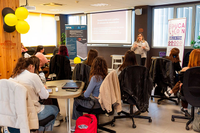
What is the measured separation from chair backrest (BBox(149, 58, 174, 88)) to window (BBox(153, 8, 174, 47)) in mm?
4224

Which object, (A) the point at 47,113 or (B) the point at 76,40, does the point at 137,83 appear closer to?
(A) the point at 47,113

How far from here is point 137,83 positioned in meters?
3.08

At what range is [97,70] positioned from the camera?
9.07 ft

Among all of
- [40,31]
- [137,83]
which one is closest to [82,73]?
[137,83]

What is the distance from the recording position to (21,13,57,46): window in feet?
32.3

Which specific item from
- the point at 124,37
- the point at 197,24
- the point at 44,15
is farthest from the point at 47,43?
the point at 197,24

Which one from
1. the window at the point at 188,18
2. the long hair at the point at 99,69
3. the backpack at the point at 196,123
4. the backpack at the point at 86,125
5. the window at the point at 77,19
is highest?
the window at the point at 77,19

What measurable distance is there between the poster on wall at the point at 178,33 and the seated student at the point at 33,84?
204 inches

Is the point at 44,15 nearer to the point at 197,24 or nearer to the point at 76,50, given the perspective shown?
the point at 76,50

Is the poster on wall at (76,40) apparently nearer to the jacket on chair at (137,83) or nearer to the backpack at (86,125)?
the jacket on chair at (137,83)

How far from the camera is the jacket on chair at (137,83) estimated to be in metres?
3.07

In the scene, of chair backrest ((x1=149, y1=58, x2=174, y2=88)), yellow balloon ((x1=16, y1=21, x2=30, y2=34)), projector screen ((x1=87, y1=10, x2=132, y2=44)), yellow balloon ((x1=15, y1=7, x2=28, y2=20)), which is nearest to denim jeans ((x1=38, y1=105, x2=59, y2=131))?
yellow balloon ((x1=16, y1=21, x2=30, y2=34))

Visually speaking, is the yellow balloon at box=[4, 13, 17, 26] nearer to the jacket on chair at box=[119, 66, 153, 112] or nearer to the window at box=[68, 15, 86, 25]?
the jacket on chair at box=[119, 66, 153, 112]

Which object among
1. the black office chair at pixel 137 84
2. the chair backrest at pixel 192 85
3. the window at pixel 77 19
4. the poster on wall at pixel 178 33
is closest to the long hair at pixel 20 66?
the black office chair at pixel 137 84
